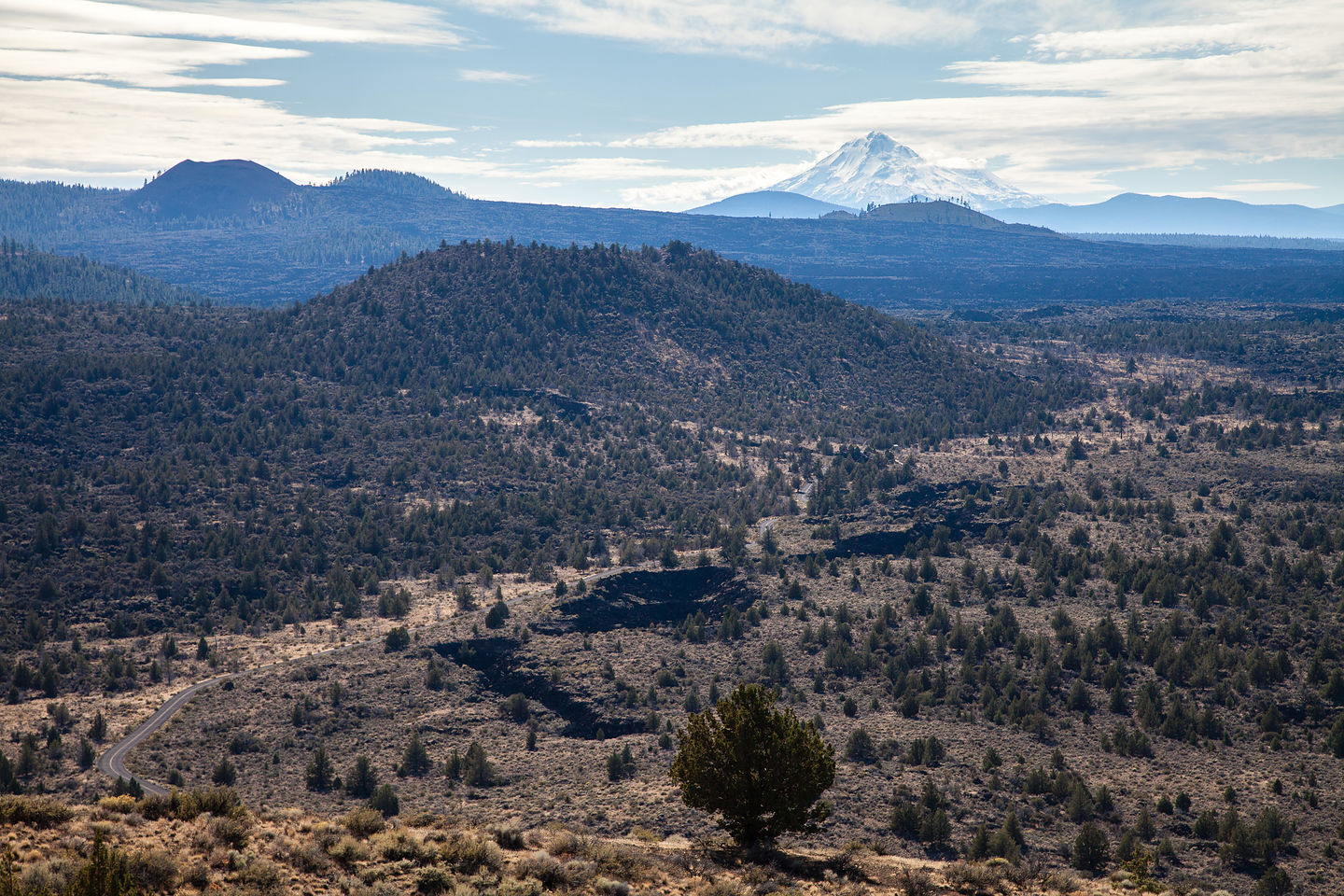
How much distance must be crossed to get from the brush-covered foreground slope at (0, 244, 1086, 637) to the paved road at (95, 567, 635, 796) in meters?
6.64

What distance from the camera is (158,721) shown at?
58031 millimetres

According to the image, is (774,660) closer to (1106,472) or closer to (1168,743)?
(1168,743)

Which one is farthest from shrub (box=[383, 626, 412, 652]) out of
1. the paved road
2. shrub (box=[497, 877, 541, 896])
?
shrub (box=[497, 877, 541, 896])

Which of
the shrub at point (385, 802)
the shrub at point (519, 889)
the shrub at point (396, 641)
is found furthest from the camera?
the shrub at point (396, 641)

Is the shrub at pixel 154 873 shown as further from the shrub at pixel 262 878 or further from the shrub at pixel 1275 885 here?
the shrub at pixel 1275 885

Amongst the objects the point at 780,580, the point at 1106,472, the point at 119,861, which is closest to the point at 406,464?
the point at 780,580

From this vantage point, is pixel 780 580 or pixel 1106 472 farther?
pixel 1106 472

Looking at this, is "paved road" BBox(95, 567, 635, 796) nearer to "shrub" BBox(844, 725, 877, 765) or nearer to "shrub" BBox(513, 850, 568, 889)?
"shrub" BBox(513, 850, 568, 889)

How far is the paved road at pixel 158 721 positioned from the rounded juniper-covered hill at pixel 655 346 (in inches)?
3022

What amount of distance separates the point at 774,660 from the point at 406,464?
65.0 m

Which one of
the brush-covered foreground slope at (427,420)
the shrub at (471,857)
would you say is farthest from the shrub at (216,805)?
the brush-covered foreground slope at (427,420)

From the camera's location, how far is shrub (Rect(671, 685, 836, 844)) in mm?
29438

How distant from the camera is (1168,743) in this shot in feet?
174

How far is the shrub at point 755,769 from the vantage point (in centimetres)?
2944
